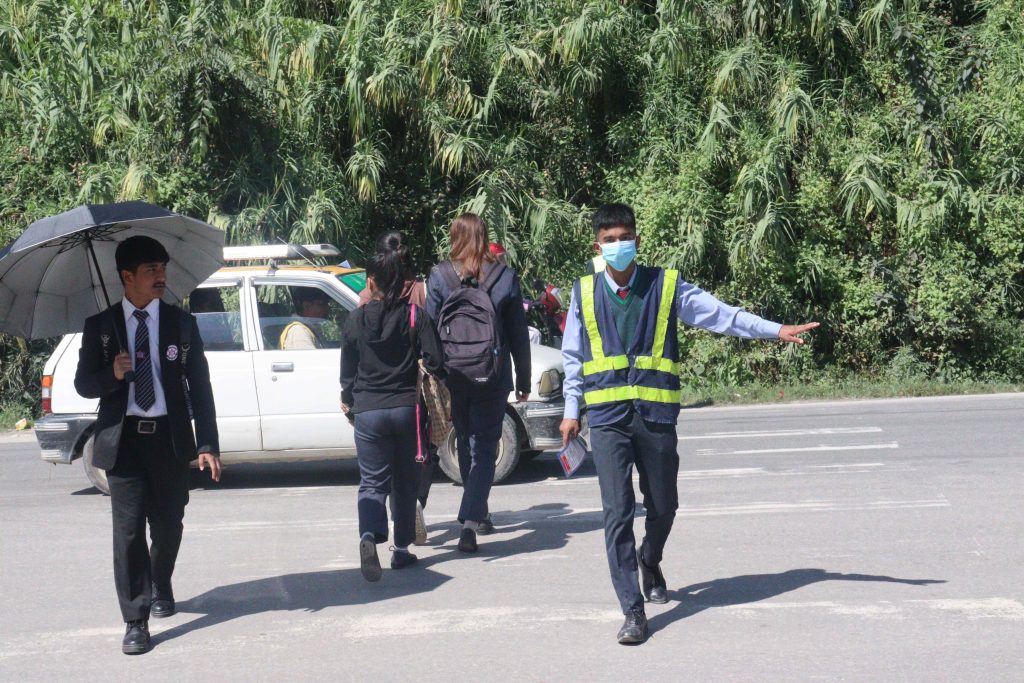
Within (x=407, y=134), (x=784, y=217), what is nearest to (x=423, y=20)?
(x=407, y=134)

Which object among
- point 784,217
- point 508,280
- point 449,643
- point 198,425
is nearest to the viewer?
point 449,643

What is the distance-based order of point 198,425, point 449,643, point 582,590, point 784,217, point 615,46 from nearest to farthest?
point 449,643 < point 198,425 < point 582,590 < point 784,217 < point 615,46

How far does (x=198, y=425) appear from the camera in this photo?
594 centimetres

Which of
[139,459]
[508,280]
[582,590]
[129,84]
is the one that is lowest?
[582,590]

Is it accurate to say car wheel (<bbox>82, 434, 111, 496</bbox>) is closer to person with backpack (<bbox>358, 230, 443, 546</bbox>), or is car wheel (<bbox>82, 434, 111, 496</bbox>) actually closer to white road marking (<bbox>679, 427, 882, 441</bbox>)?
person with backpack (<bbox>358, 230, 443, 546</bbox>)

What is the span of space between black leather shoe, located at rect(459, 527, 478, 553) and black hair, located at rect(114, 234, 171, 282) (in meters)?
2.58

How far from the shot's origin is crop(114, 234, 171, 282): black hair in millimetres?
5762

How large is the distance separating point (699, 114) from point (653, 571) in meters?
13.0

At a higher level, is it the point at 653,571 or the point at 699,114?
the point at 699,114

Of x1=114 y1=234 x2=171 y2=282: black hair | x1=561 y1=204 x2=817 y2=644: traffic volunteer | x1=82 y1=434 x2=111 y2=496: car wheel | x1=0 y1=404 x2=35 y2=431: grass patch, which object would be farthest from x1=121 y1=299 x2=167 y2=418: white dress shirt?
x1=0 y1=404 x2=35 y2=431: grass patch

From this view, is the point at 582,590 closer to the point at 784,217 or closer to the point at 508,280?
the point at 508,280

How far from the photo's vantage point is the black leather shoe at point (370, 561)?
653 cm

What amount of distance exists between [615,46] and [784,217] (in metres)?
3.67

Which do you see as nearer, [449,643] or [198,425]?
[449,643]
